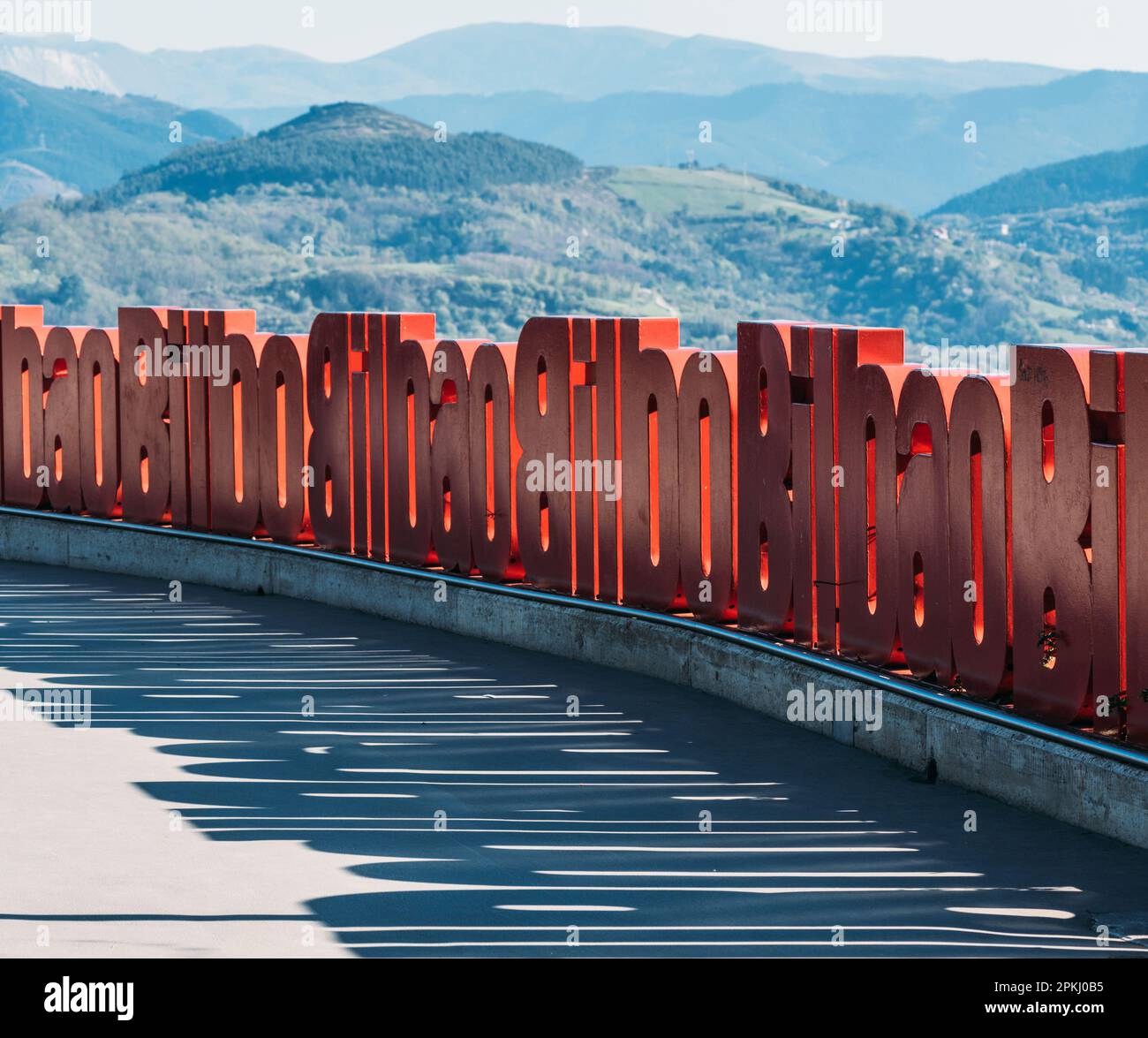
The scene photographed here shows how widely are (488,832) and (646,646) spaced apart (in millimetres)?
3216

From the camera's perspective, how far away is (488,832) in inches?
267

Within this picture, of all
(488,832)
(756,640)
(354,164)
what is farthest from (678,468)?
(354,164)

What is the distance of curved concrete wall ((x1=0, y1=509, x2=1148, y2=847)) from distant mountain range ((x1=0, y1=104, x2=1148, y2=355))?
10434 centimetres

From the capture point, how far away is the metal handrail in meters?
7.00

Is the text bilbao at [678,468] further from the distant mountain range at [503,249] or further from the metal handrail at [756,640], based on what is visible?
the distant mountain range at [503,249]

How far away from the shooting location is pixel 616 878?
20.2 feet

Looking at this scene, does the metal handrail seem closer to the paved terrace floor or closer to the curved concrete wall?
the curved concrete wall

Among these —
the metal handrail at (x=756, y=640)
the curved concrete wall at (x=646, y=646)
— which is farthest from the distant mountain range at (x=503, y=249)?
the metal handrail at (x=756, y=640)

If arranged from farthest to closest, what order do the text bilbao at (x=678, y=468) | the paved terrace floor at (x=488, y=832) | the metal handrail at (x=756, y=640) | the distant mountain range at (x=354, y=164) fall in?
1. the distant mountain range at (x=354, y=164)
2. the text bilbao at (x=678, y=468)
3. the metal handrail at (x=756, y=640)
4. the paved terrace floor at (x=488, y=832)

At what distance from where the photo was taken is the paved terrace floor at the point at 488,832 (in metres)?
5.56

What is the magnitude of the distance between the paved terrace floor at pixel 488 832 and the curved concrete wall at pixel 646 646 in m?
0.13

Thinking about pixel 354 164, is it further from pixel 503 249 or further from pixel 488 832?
pixel 488 832

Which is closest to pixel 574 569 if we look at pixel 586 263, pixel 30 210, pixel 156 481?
pixel 156 481

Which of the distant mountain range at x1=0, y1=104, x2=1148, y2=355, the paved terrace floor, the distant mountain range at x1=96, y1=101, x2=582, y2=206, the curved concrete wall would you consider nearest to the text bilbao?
the curved concrete wall
